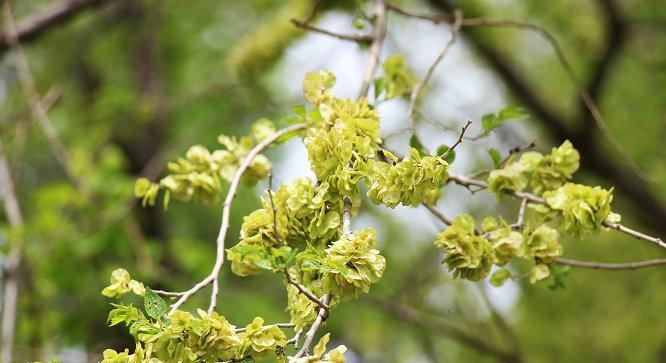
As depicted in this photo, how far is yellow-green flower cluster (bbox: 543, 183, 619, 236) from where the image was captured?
4.27 ft

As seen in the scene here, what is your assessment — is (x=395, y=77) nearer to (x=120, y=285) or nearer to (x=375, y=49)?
(x=375, y=49)

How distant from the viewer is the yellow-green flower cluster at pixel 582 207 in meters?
1.30

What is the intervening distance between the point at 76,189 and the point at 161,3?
1.12 meters

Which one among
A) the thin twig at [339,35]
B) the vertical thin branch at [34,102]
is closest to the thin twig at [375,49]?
the thin twig at [339,35]

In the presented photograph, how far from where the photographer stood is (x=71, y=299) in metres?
3.36

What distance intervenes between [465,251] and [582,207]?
23 centimetres

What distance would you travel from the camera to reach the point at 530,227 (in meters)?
1.41

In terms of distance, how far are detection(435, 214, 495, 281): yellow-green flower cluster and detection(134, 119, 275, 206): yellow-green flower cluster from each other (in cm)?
43

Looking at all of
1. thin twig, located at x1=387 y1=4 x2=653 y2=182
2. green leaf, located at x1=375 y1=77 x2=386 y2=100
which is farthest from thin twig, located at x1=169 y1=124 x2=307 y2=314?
thin twig, located at x1=387 y1=4 x2=653 y2=182

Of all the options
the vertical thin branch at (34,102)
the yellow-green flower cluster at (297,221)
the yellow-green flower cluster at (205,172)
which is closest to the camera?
the yellow-green flower cluster at (297,221)

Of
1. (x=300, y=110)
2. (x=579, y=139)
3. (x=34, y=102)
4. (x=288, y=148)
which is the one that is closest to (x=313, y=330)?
(x=300, y=110)

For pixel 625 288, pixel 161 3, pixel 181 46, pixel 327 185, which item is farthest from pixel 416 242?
pixel 327 185

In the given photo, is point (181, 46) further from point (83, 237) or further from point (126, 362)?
point (126, 362)

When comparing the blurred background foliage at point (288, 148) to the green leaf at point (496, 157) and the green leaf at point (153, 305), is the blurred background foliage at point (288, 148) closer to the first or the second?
the green leaf at point (496, 157)
